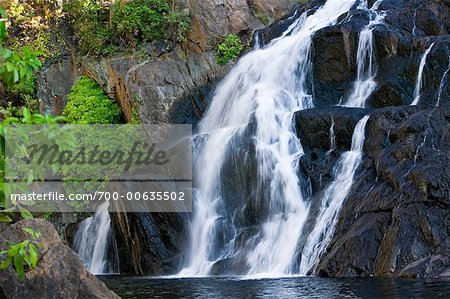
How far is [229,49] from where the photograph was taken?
23.6 metres

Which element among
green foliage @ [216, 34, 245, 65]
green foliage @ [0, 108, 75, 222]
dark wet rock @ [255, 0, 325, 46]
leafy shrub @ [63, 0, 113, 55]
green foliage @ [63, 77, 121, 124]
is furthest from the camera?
leafy shrub @ [63, 0, 113, 55]

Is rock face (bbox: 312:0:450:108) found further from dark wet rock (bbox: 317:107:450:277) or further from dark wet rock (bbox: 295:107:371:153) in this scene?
dark wet rock (bbox: 317:107:450:277)

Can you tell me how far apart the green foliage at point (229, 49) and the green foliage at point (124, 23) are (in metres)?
1.65

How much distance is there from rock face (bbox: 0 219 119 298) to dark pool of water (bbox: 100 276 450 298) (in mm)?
3425

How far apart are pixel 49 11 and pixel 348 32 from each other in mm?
13402

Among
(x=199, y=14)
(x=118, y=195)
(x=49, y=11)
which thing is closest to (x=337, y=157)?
(x=118, y=195)

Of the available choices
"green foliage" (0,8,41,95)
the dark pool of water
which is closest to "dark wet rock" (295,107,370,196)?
the dark pool of water

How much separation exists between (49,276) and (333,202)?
8.72 meters

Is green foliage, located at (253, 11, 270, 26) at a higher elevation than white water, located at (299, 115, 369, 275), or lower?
higher

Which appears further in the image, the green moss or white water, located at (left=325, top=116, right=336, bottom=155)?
the green moss

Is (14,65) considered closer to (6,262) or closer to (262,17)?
(6,262)

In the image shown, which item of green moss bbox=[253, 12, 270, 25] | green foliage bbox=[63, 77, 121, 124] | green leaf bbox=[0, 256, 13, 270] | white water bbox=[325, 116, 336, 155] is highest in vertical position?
green moss bbox=[253, 12, 270, 25]

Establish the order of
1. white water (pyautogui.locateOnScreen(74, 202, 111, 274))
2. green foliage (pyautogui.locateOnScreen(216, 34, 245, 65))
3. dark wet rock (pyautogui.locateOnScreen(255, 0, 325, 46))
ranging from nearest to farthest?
1. white water (pyautogui.locateOnScreen(74, 202, 111, 274))
2. dark wet rock (pyautogui.locateOnScreen(255, 0, 325, 46))
3. green foliage (pyautogui.locateOnScreen(216, 34, 245, 65))
